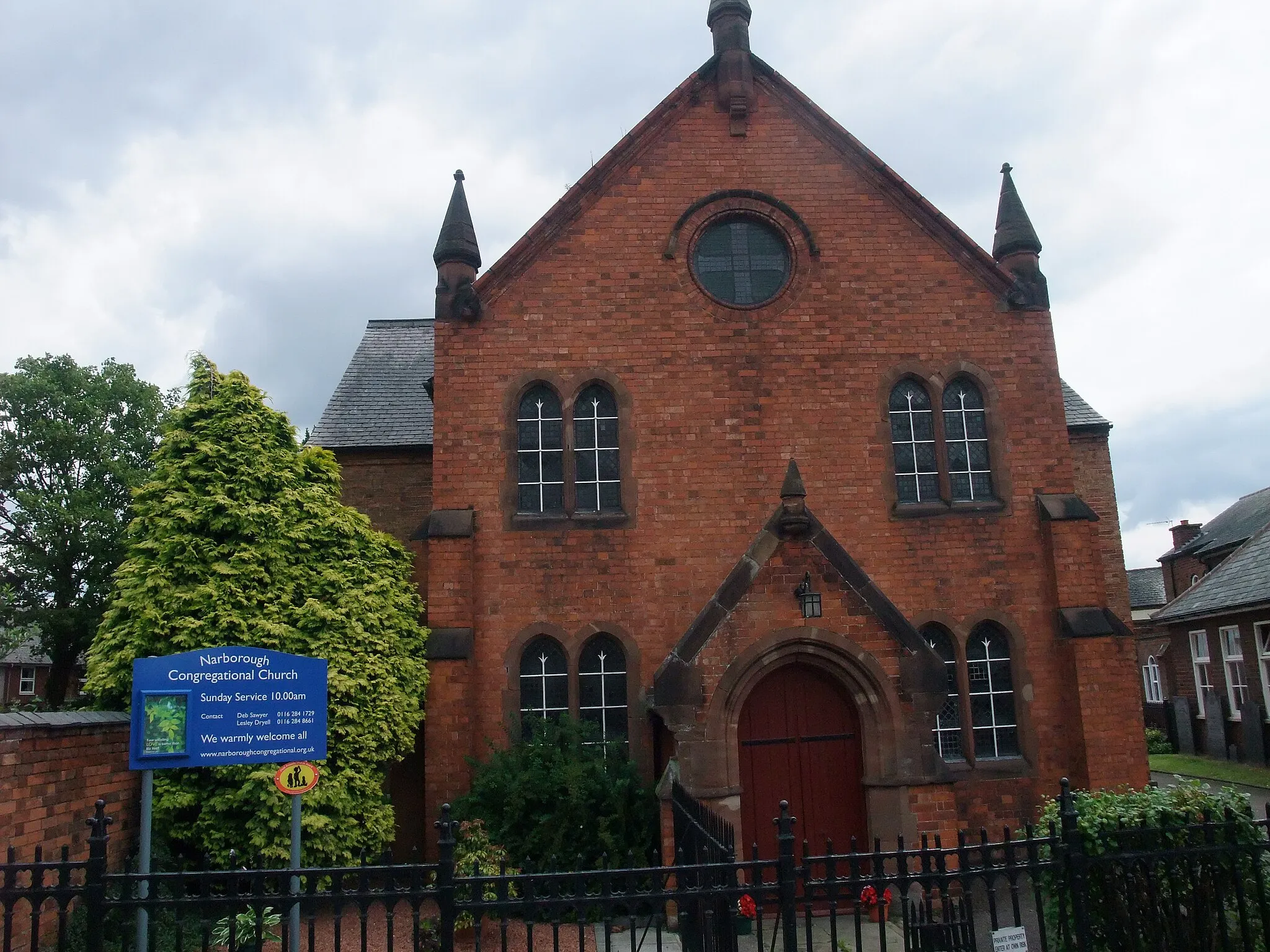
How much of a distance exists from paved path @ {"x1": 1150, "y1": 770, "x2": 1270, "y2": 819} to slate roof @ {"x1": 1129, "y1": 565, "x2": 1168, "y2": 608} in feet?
91.7

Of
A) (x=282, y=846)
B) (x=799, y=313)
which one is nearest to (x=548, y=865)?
(x=282, y=846)

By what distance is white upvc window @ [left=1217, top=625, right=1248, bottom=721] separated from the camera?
24.7 m

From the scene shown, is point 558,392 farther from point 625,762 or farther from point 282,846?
point 282,846

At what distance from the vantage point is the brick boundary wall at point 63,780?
8.09 meters

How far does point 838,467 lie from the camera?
13391mm

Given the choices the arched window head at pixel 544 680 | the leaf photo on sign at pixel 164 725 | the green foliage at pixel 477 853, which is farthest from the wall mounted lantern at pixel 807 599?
the leaf photo on sign at pixel 164 725

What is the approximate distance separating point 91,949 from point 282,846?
18.0 ft

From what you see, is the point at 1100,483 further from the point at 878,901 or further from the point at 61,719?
the point at 61,719

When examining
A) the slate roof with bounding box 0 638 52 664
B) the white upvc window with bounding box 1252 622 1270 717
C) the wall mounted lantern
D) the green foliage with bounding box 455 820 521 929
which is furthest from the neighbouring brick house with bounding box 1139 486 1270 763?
the slate roof with bounding box 0 638 52 664

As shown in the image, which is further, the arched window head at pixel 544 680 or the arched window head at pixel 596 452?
the arched window head at pixel 596 452

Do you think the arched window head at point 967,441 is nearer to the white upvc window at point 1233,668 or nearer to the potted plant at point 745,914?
the potted plant at point 745,914

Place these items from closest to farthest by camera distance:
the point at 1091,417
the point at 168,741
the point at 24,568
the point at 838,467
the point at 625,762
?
the point at 168,741, the point at 625,762, the point at 838,467, the point at 1091,417, the point at 24,568

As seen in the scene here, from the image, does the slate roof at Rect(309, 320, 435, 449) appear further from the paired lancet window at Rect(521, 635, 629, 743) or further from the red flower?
the red flower

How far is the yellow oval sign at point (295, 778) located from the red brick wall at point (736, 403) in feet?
13.9
